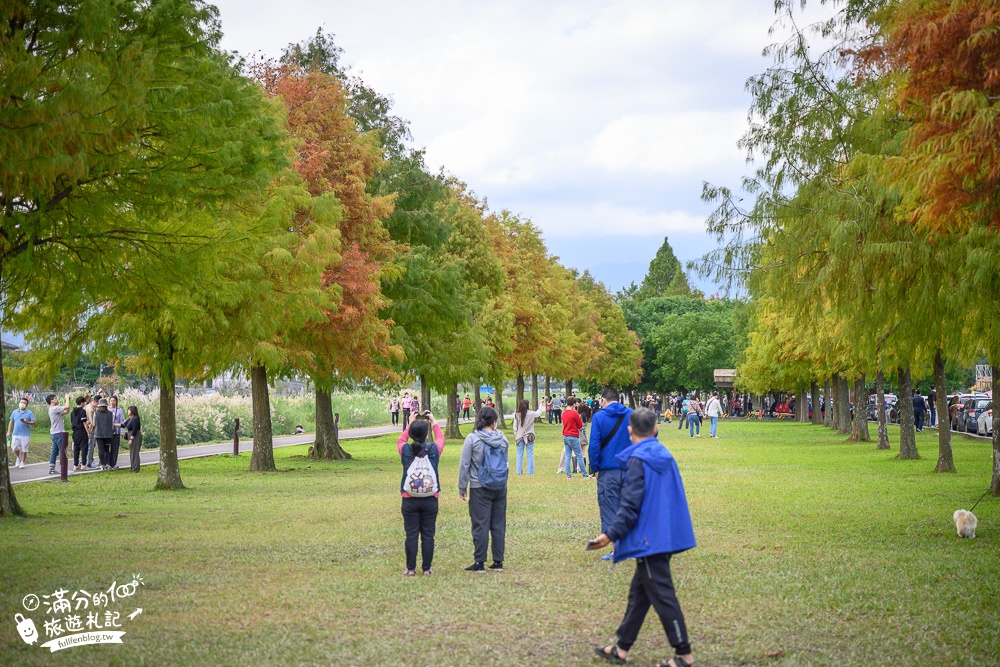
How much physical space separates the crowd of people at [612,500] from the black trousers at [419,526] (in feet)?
0.03

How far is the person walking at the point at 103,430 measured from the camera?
2836 centimetres

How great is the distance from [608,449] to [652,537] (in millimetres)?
4911

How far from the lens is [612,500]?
12016 millimetres

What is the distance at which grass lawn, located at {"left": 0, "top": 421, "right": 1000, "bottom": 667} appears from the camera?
789 centimetres

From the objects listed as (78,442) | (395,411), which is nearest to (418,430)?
(78,442)

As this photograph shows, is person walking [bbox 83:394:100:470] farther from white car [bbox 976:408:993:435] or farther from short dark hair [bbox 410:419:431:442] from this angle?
white car [bbox 976:408:993:435]

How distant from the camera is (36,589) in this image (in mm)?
10227

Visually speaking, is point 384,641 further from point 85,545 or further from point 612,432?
point 85,545

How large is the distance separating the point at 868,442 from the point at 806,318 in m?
27.4

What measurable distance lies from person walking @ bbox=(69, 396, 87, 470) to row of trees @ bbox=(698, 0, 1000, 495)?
64.7 ft

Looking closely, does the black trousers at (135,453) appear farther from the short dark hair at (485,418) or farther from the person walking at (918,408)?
the person walking at (918,408)

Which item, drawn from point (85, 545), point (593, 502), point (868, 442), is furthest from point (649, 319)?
point (85, 545)

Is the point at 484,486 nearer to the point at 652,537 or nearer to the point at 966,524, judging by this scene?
the point at 652,537

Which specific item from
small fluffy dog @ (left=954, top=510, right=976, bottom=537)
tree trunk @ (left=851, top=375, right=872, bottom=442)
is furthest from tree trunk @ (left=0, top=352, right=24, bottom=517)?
tree trunk @ (left=851, top=375, right=872, bottom=442)
